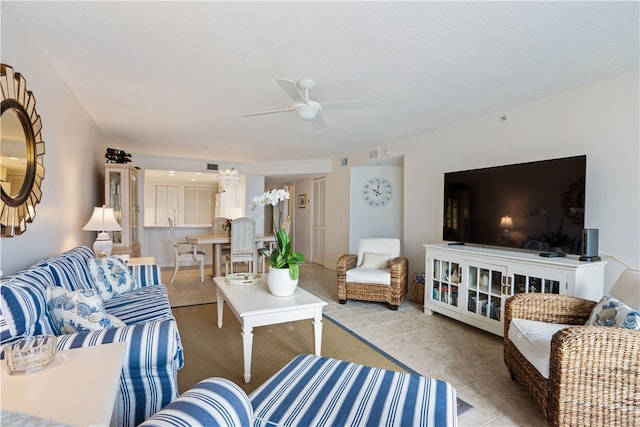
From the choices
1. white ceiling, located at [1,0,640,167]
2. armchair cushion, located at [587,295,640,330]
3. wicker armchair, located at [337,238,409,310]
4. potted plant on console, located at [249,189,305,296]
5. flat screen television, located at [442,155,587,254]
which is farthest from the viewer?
wicker armchair, located at [337,238,409,310]

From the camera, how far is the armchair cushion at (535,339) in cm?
164

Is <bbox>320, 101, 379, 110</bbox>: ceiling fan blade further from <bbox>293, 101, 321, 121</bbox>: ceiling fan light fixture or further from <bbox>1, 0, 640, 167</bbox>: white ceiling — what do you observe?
<bbox>1, 0, 640, 167</bbox>: white ceiling

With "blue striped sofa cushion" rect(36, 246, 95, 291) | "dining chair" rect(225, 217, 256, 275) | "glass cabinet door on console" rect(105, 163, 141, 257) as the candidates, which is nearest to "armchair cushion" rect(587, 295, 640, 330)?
"blue striped sofa cushion" rect(36, 246, 95, 291)

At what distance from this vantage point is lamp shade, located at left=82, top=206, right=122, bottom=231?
3072 mm

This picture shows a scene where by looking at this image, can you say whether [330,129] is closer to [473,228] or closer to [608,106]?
[473,228]

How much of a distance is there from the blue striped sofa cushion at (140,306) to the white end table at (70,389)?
3.40ft

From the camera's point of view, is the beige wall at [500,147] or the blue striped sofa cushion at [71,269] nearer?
the blue striped sofa cushion at [71,269]

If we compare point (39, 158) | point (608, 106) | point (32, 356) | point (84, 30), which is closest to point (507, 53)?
→ point (608, 106)

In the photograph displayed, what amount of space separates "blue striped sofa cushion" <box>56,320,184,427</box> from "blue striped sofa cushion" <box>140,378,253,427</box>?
0.62 metres

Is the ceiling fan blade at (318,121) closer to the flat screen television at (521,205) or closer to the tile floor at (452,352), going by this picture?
the flat screen television at (521,205)

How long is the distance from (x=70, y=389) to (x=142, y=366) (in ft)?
1.70

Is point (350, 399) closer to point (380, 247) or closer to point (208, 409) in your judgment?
point (208, 409)

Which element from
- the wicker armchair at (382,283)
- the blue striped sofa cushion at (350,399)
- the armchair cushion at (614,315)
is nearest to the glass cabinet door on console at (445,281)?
the wicker armchair at (382,283)

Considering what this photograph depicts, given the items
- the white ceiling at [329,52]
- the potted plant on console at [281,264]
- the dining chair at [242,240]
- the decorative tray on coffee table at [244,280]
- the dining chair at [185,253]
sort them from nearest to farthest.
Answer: the white ceiling at [329,52], the potted plant on console at [281,264], the decorative tray on coffee table at [244,280], the dining chair at [242,240], the dining chair at [185,253]
